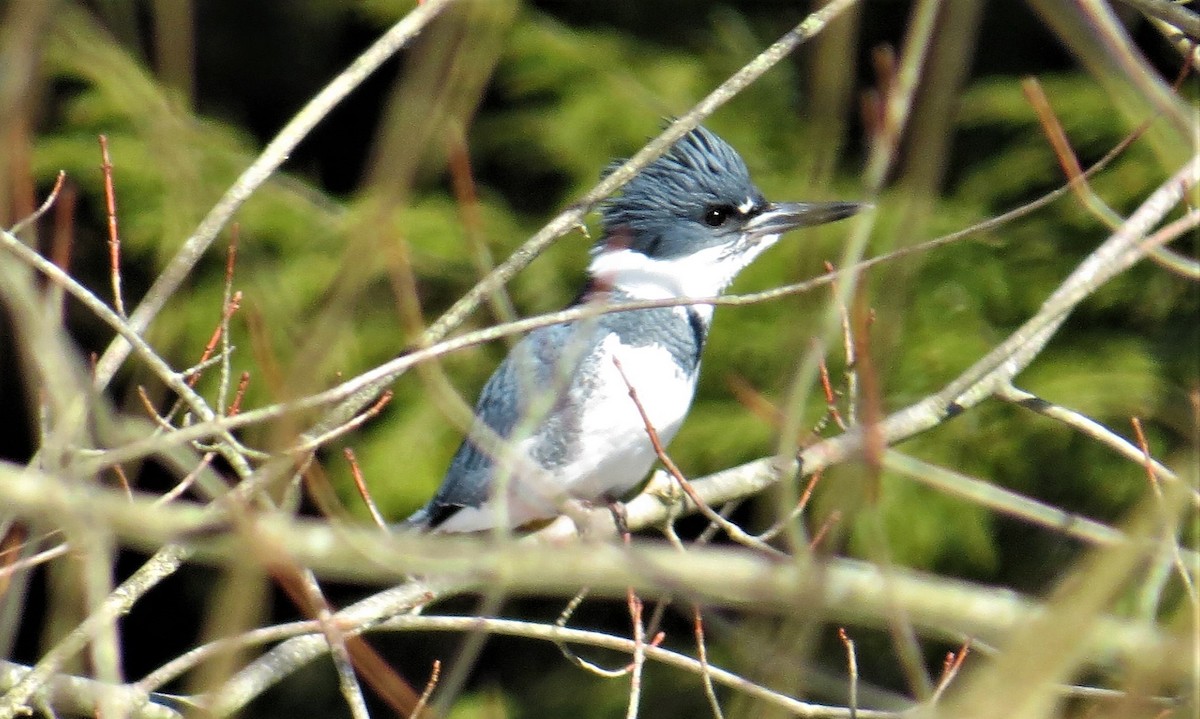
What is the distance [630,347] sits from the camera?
8.89 feet

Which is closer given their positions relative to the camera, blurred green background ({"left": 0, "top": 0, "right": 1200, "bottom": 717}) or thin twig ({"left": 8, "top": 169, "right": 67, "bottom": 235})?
thin twig ({"left": 8, "top": 169, "right": 67, "bottom": 235})

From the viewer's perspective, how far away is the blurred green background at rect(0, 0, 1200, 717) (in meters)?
3.02

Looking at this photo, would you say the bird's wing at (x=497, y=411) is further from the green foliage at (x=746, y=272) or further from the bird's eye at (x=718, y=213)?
the bird's eye at (x=718, y=213)

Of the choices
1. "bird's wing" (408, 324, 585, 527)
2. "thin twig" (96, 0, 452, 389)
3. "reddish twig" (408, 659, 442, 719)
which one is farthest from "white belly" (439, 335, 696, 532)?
"thin twig" (96, 0, 452, 389)

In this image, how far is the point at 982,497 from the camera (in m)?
1.42

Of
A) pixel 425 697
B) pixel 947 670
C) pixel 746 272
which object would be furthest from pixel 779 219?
pixel 425 697

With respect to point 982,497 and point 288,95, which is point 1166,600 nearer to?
point 982,497

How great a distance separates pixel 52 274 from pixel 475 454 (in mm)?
1336

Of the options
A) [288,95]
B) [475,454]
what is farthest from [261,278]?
[288,95]

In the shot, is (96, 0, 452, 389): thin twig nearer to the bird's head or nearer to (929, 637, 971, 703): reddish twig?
(929, 637, 971, 703): reddish twig

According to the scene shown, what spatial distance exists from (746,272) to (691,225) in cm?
29

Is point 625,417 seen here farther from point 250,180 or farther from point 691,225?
point 250,180

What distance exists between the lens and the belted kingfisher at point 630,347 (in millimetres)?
2645

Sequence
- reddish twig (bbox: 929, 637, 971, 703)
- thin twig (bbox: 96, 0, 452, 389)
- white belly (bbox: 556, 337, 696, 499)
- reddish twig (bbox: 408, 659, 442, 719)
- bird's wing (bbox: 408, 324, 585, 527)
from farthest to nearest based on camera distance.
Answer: bird's wing (bbox: 408, 324, 585, 527) < white belly (bbox: 556, 337, 696, 499) < thin twig (bbox: 96, 0, 452, 389) < reddish twig (bbox: 929, 637, 971, 703) < reddish twig (bbox: 408, 659, 442, 719)
